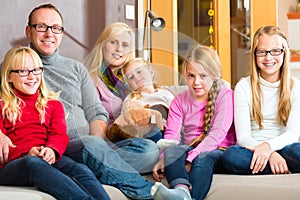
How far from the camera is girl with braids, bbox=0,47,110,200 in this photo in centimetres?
207

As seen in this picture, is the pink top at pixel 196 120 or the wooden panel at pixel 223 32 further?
the wooden panel at pixel 223 32

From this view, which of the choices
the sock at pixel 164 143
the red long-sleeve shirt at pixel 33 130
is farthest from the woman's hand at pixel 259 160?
the red long-sleeve shirt at pixel 33 130

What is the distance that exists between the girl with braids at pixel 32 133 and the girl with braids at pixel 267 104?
63 cm

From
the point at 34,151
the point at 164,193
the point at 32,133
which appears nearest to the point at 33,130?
the point at 32,133

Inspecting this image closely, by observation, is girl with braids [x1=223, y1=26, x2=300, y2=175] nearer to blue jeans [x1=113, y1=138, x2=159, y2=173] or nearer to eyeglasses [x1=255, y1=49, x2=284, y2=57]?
eyeglasses [x1=255, y1=49, x2=284, y2=57]

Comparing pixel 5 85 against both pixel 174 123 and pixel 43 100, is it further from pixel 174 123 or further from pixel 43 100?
pixel 174 123

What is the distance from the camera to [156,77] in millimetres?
2273

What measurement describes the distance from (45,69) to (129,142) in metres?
0.56

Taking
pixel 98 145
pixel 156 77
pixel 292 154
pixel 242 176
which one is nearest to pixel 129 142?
pixel 98 145

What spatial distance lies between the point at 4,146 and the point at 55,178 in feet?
0.97

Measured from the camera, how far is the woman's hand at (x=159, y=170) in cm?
238

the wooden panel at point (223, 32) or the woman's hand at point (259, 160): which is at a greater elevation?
the wooden panel at point (223, 32)

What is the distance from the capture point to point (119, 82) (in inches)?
94.5

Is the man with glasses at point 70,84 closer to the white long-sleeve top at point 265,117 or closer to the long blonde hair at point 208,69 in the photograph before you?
the long blonde hair at point 208,69
